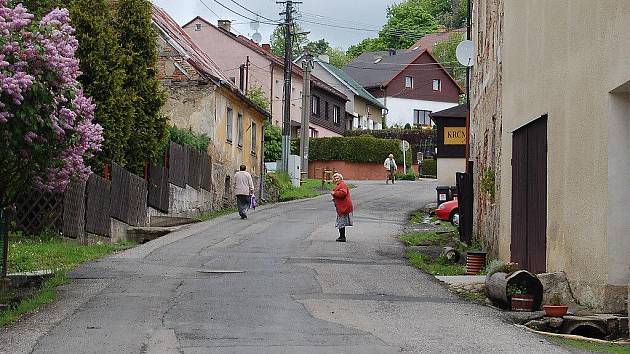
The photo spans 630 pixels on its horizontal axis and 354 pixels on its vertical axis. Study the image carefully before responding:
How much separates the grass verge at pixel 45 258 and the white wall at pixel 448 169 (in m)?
17.8

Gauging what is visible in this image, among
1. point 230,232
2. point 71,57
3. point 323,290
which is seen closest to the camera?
point 71,57

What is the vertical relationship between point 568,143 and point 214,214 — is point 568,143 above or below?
above

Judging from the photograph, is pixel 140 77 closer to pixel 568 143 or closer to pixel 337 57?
pixel 568 143

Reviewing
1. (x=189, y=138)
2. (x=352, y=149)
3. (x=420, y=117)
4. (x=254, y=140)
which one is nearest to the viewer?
(x=189, y=138)

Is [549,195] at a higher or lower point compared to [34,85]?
lower

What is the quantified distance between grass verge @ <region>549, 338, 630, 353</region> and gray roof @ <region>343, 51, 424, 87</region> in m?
76.2

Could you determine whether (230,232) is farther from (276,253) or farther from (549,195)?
(549,195)

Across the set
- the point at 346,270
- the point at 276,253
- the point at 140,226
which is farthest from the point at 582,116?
the point at 140,226

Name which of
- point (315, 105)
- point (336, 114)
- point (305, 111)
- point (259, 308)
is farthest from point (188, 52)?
point (336, 114)

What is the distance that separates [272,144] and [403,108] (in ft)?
119

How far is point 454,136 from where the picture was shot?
1544 inches

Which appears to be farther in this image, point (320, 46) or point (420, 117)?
point (320, 46)

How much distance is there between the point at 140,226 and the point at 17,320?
15338mm

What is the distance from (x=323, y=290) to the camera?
1412 cm
